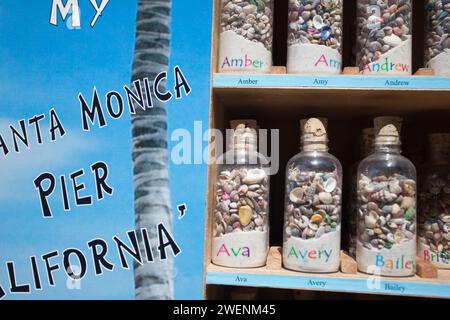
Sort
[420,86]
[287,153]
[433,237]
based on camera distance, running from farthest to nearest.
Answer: [287,153] → [433,237] → [420,86]

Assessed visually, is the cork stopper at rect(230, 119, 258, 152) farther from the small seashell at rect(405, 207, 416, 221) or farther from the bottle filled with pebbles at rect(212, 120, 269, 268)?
the small seashell at rect(405, 207, 416, 221)

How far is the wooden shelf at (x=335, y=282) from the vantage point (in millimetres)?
849

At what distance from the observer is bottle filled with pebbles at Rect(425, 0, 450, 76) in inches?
35.8

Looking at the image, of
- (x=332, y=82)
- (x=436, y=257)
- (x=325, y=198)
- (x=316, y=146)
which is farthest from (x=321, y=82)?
(x=436, y=257)

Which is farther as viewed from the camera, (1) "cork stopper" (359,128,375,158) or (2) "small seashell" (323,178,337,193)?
(1) "cork stopper" (359,128,375,158)

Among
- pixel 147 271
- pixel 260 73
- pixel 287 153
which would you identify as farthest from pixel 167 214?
pixel 287 153

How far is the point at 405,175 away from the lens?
35.8 inches

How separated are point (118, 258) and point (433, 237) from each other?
706mm

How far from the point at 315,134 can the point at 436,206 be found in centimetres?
34

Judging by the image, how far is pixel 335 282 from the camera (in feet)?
2.85

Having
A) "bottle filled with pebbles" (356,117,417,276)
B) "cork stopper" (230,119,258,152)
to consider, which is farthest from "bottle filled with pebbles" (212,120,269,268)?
"bottle filled with pebbles" (356,117,417,276)
